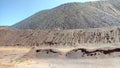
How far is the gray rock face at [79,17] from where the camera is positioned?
76.6 metres

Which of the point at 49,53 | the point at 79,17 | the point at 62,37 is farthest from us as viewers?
the point at 79,17

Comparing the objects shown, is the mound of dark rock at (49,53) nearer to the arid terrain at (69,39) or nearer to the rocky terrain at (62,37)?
the arid terrain at (69,39)

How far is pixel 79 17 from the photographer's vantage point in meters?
80.2

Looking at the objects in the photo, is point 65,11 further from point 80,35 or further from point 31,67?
point 31,67

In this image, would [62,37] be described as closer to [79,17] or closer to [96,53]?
[96,53]

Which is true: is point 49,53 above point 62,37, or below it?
below

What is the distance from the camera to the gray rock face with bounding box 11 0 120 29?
76.6 m

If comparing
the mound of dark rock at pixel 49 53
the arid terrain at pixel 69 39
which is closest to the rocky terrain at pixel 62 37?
the arid terrain at pixel 69 39

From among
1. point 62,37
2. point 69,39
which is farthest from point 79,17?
point 69,39

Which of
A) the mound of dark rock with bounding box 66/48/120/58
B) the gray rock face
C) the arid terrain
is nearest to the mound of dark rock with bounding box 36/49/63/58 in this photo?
the arid terrain

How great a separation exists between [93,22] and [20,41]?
2241 centimetres

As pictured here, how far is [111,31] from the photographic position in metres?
49.6

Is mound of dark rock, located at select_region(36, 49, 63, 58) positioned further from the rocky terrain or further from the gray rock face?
the gray rock face

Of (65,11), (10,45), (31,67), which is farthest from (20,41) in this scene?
(31,67)
